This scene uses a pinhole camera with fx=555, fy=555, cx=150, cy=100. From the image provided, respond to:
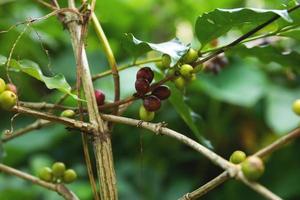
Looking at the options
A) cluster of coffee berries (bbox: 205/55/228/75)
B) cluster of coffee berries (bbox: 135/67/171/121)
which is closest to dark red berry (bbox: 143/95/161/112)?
cluster of coffee berries (bbox: 135/67/171/121)

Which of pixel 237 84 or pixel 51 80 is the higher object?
pixel 237 84

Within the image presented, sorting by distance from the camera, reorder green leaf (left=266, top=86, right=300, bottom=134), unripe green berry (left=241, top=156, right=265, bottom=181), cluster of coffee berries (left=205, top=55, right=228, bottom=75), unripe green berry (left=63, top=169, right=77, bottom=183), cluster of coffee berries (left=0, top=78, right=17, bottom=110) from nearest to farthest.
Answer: unripe green berry (left=241, top=156, right=265, bottom=181) < cluster of coffee berries (left=0, top=78, right=17, bottom=110) < unripe green berry (left=63, top=169, right=77, bottom=183) < cluster of coffee berries (left=205, top=55, right=228, bottom=75) < green leaf (left=266, top=86, right=300, bottom=134)

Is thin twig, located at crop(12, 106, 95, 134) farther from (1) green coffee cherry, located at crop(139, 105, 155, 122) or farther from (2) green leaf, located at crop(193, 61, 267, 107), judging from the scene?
(2) green leaf, located at crop(193, 61, 267, 107)

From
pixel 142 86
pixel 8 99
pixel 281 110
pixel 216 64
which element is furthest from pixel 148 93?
pixel 281 110

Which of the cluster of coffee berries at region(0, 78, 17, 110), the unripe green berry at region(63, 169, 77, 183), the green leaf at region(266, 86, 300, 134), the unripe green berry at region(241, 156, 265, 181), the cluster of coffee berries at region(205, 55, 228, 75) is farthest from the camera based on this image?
the green leaf at region(266, 86, 300, 134)

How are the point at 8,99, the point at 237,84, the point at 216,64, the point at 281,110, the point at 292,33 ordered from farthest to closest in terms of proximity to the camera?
the point at 237,84 < the point at 281,110 < the point at 216,64 < the point at 292,33 < the point at 8,99

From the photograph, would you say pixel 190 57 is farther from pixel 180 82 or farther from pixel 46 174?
pixel 46 174

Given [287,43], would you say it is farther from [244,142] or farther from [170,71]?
[170,71]
